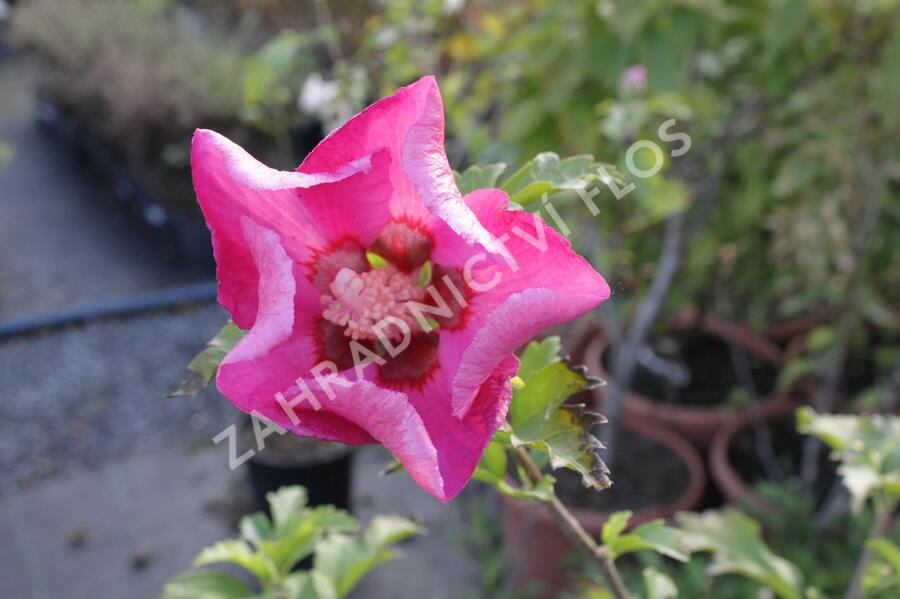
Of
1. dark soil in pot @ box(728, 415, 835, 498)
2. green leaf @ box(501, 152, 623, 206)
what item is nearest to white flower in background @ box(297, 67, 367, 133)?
green leaf @ box(501, 152, 623, 206)

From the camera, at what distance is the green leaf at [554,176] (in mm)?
737

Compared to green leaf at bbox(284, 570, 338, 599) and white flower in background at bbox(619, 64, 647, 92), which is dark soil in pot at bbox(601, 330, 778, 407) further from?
green leaf at bbox(284, 570, 338, 599)

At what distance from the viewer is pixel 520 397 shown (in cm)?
75

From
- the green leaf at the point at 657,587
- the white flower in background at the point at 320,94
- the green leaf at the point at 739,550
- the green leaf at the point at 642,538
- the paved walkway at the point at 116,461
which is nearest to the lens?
the green leaf at the point at 642,538

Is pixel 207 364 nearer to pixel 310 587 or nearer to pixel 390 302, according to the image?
pixel 390 302

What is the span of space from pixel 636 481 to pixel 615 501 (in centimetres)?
12

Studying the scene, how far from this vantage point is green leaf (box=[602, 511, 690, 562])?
841 millimetres

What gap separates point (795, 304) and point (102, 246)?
428 cm

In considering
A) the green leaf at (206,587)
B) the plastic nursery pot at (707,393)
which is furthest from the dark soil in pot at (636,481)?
the green leaf at (206,587)

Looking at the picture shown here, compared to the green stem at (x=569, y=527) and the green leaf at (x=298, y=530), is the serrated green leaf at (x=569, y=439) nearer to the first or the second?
the green stem at (x=569, y=527)

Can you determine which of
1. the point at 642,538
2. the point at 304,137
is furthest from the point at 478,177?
the point at 304,137

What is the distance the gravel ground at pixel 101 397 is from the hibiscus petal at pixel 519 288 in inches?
113

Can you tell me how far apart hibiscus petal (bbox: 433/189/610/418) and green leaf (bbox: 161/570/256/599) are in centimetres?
65

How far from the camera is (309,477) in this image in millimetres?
2574
